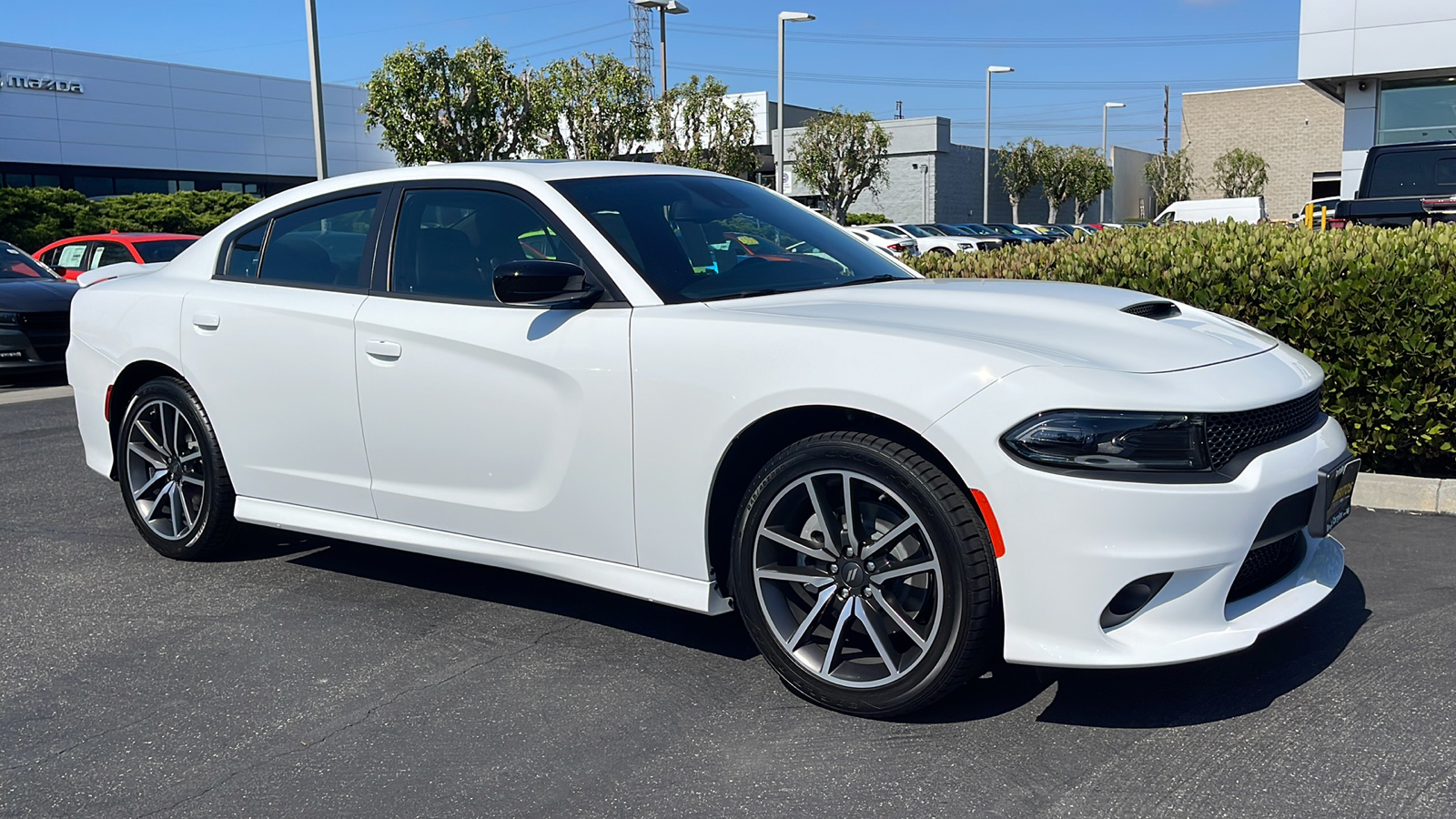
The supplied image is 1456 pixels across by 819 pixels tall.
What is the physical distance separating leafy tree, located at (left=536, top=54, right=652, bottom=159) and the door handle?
32.9m

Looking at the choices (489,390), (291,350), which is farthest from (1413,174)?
(291,350)

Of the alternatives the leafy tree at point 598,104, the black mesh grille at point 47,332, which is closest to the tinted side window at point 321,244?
the black mesh grille at point 47,332

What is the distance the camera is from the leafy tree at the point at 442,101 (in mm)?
32156

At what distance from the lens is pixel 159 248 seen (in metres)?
14.0

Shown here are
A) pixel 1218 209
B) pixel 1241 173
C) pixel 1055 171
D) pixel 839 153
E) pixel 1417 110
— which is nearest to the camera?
pixel 1417 110

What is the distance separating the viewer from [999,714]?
343 cm

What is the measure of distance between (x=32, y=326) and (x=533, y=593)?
30.5ft

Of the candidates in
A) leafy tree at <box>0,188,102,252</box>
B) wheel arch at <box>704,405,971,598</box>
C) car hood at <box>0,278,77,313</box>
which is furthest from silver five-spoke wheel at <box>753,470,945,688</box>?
leafy tree at <box>0,188,102,252</box>

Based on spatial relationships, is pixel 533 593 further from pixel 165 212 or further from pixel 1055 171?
pixel 1055 171

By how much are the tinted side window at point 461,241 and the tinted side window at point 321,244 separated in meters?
0.21

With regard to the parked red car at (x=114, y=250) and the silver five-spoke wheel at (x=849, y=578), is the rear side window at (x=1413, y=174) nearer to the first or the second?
the silver five-spoke wheel at (x=849, y=578)

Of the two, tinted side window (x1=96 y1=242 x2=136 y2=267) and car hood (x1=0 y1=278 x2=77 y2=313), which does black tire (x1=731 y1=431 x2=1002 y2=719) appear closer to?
car hood (x1=0 y1=278 x2=77 y2=313)

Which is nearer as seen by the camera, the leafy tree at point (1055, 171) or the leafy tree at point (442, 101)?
the leafy tree at point (442, 101)

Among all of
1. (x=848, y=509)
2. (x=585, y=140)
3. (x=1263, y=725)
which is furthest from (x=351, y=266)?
(x=585, y=140)
